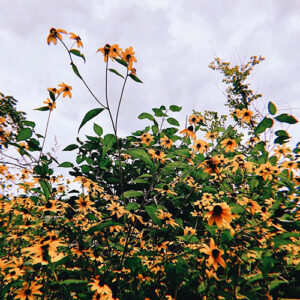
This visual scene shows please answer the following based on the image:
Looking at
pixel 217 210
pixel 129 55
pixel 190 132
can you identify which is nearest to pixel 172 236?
pixel 217 210

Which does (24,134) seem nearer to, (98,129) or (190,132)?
(98,129)

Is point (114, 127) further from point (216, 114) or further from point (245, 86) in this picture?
point (245, 86)

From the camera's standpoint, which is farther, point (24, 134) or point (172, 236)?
point (172, 236)

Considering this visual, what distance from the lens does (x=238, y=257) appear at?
1.46m

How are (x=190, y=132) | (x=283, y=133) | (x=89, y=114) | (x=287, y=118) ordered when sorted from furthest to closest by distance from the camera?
(x=190, y=132) → (x=283, y=133) → (x=287, y=118) → (x=89, y=114)

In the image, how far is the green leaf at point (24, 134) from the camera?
1.19m

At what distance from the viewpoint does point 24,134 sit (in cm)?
121

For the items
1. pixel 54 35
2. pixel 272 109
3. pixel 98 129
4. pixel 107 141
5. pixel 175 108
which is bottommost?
pixel 107 141

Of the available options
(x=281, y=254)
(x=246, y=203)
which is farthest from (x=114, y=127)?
(x=281, y=254)

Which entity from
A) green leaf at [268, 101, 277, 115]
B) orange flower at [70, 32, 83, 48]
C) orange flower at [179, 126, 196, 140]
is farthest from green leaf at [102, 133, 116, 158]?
orange flower at [179, 126, 196, 140]

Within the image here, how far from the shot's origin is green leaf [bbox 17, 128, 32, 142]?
119 cm

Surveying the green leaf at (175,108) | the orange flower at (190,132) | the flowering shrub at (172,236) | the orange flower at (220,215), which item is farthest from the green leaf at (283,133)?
the orange flower at (190,132)

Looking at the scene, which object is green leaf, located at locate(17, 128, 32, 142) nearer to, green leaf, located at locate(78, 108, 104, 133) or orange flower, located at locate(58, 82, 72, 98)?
green leaf, located at locate(78, 108, 104, 133)

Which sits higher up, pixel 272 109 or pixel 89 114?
pixel 272 109
